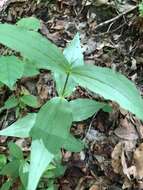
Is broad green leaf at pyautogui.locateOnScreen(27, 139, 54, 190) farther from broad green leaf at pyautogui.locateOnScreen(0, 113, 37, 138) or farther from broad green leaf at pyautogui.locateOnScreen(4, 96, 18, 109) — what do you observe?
broad green leaf at pyautogui.locateOnScreen(4, 96, 18, 109)

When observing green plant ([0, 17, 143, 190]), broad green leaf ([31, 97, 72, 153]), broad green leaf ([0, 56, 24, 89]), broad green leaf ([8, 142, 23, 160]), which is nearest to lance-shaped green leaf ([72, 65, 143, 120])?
green plant ([0, 17, 143, 190])

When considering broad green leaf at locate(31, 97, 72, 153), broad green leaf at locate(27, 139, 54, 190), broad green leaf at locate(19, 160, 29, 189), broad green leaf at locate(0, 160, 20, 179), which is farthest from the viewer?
broad green leaf at locate(0, 160, 20, 179)

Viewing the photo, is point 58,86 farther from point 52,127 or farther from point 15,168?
point 15,168

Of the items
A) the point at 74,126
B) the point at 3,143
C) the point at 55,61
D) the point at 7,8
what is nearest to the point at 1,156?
the point at 3,143

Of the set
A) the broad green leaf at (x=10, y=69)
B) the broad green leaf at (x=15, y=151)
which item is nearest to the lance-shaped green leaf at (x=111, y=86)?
the broad green leaf at (x=10, y=69)

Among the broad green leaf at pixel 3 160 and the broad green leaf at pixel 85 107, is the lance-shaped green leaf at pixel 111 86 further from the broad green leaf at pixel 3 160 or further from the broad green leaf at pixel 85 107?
the broad green leaf at pixel 3 160

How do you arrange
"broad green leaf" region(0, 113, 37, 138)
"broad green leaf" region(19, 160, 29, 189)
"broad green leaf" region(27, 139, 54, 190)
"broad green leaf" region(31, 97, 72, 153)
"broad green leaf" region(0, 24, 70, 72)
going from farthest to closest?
"broad green leaf" region(19, 160, 29, 189)
"broad green leaf" region(0, 113, 37, 138)
"broad green leaf" region(27, 139, 54, 190)
"broad green leaf" region(31, 97, 72, 153)
"broad green leaf" region(0, 24, 70, 72)
